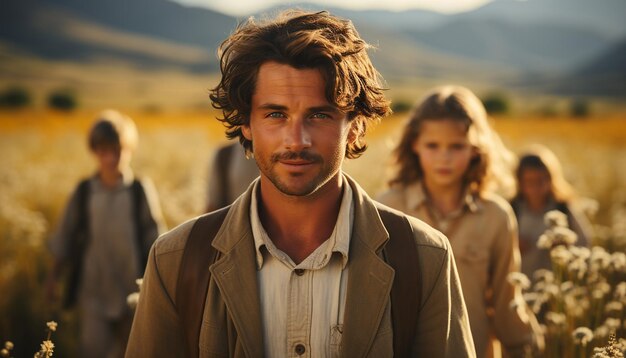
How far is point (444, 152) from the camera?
4180 millimetres

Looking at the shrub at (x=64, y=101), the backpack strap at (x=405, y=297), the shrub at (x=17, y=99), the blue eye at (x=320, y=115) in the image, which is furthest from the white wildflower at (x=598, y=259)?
the shrub at (x=64, y=101)

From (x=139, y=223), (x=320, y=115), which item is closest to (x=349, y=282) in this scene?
(x=320, y=115)

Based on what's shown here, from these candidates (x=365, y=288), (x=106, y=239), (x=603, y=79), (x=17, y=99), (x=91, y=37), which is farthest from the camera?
(x=91, y=37)

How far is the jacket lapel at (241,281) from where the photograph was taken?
2.20 metres

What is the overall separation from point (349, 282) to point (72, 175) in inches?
372

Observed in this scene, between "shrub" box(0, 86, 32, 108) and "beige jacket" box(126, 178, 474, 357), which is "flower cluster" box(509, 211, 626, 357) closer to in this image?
"beige jacket" box(126, 178, 474, 357)

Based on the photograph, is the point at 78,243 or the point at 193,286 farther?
the point at 78,243

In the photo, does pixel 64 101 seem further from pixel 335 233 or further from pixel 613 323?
pixel 335 233

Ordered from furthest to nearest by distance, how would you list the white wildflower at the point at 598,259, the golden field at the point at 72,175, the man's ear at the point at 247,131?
the golden field at the point at 72,175
the white wildflower at the point at 598,259
the man's ear at the point at 247,131

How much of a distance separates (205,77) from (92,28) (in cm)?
4931

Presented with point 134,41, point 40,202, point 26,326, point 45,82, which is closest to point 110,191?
point 26,326

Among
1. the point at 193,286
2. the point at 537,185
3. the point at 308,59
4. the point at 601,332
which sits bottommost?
the point at 601,332

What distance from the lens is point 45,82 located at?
102562mm

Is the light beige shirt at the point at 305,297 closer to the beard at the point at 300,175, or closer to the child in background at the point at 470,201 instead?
the beard at the point at 300,175
